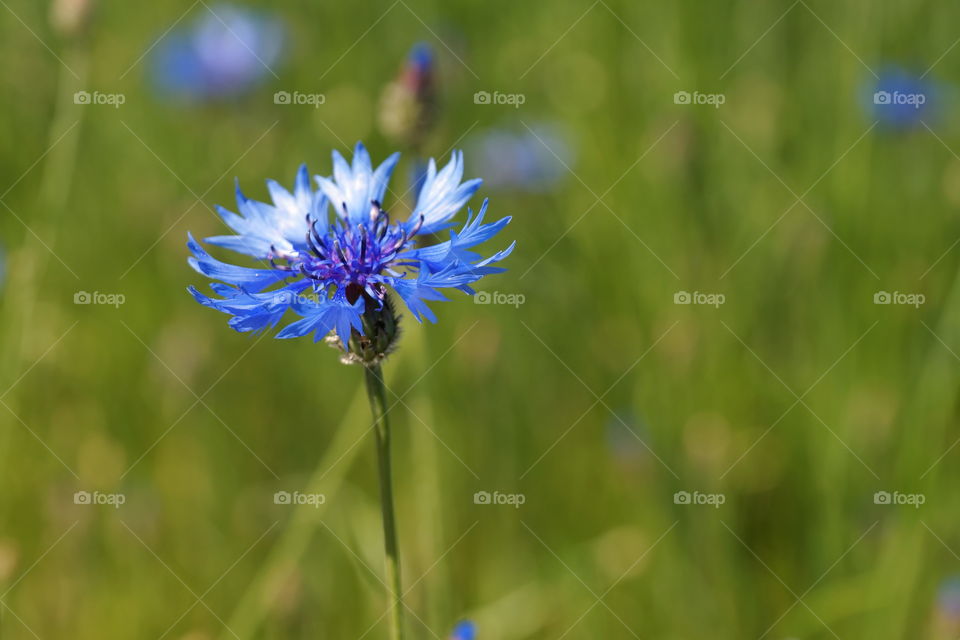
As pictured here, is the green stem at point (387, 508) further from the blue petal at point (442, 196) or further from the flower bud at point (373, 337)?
the blue petal at point (442, 196)

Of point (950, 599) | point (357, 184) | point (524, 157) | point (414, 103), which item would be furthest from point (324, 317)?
point (524, 157)

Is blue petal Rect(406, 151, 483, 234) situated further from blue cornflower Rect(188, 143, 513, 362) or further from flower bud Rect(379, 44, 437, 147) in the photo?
flower bud Rect(379, 44, 437, 147)

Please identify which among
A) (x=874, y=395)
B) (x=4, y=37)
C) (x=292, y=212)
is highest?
(x=4, y=37)

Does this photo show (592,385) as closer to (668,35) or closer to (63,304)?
(668,35)

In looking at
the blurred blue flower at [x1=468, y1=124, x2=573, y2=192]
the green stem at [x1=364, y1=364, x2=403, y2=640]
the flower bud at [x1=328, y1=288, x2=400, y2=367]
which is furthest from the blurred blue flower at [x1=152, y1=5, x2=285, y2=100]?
the green stem at [x1=364, y1=364, x2=403, y2=640]

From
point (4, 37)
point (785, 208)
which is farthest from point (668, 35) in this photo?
point (4, 37)

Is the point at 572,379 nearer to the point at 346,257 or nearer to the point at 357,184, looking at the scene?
the point at 357,184
